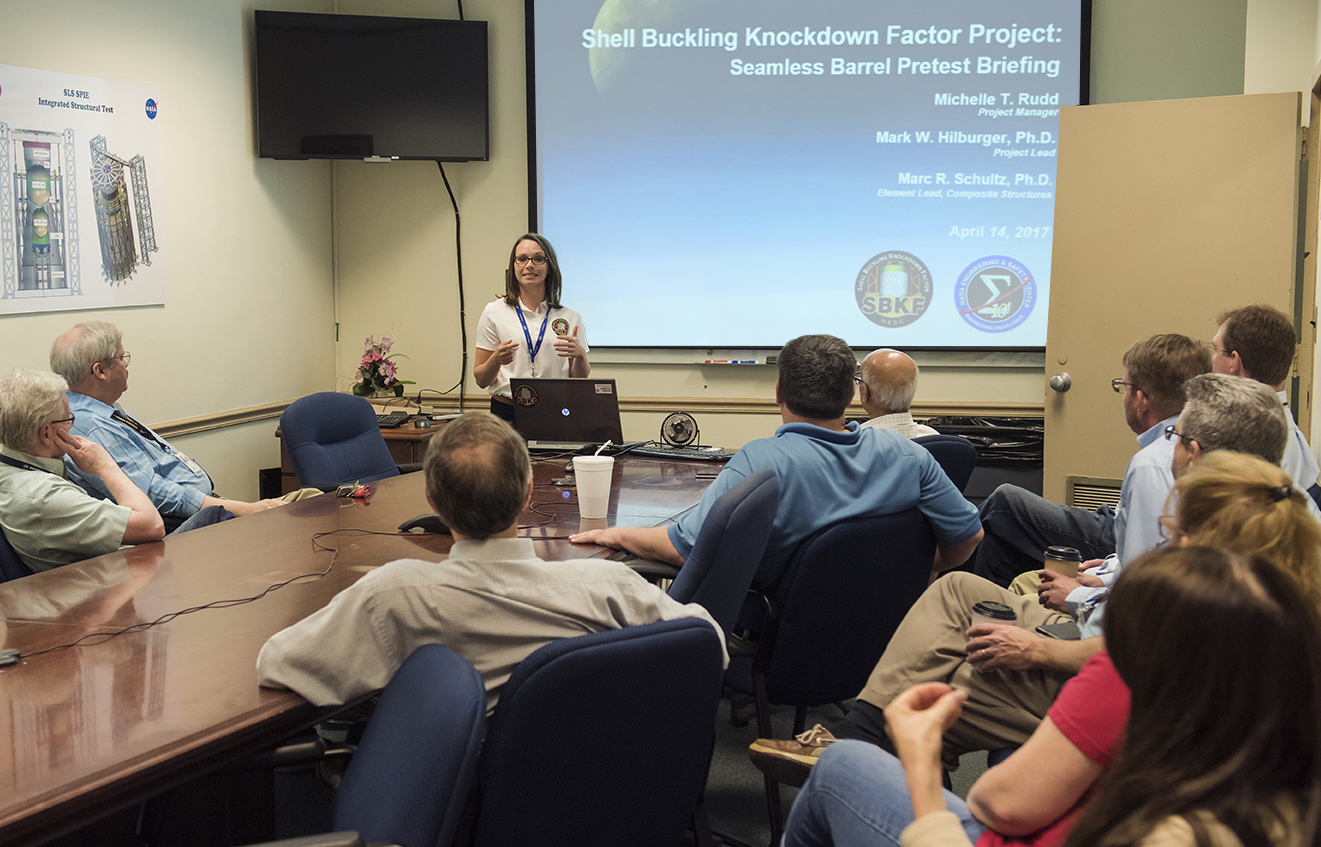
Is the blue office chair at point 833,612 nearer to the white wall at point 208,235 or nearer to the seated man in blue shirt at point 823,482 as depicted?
the seated man in blue shirt at point 823,482

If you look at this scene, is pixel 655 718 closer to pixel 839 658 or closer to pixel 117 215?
pixel 839 658

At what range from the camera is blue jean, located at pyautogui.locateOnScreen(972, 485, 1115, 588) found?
3.20 metres

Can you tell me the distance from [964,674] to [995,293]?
3428mm

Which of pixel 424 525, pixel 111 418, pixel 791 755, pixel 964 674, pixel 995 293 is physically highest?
pixel 995 293

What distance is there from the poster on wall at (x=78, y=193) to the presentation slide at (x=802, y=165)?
195 cm

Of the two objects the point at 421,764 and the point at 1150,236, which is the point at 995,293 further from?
the point at 421,764

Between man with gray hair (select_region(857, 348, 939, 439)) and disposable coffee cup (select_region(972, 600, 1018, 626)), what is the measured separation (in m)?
1.11

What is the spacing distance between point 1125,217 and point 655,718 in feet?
12.5

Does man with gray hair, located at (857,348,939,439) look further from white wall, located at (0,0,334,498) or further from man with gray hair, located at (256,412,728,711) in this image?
white wall, located at (0,0,334,498)

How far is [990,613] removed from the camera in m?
2.11

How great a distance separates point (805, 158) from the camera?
203 inches

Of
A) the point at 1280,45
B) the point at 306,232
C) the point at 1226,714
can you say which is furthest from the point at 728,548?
the point at 306,232

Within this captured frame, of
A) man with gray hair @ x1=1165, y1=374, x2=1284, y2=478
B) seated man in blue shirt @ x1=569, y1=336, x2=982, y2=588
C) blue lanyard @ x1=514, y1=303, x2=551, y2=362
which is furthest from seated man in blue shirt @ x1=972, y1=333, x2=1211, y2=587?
blue lanyard @ x1=514, y1=303, x2=551, y2=362

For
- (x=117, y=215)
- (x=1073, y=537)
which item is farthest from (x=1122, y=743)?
(x=117, y=215)
